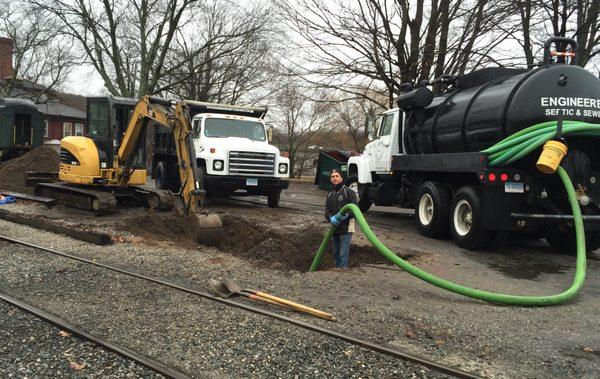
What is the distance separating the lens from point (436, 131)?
1119cm

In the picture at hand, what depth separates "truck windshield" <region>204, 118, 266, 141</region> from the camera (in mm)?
15312

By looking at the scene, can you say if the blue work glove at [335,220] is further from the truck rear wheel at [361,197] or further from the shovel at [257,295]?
the truck rear wheel at [361,197]

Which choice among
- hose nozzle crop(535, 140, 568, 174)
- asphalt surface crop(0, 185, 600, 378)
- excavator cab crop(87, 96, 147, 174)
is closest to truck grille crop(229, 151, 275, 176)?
excavator cab crop(87, 96, 147, 174)

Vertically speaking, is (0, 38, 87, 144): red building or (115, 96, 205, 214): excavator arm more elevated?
(0, 38, 87, 144): red building

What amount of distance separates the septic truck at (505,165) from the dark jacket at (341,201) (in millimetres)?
2599

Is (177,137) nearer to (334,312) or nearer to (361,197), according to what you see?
(334,312)

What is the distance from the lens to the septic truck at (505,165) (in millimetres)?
8898

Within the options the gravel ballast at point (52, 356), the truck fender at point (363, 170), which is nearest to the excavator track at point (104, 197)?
the truck fender at point (363, 170)

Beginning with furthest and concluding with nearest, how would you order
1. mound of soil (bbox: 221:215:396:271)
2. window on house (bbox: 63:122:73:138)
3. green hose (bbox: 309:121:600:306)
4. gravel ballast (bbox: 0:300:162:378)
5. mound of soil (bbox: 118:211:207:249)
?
window on house (bbox: 63:122:73:138) → mound of soil (bbox: 118:211:207:249) → mound of soil (bbox: 221:215:396:271) → green hose (bbox: 309:121:600:306) → gravel ballast (bbox: 0:300:162:378)

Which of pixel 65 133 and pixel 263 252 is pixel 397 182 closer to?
pixel 263 252

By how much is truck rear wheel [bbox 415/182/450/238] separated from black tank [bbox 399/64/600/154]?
2.83 feet

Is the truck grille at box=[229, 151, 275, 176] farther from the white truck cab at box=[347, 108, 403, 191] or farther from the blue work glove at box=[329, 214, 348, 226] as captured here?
the blue work glove at box=[329, 214, 348, 226]

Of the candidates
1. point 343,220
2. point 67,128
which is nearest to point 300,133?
point 67,128

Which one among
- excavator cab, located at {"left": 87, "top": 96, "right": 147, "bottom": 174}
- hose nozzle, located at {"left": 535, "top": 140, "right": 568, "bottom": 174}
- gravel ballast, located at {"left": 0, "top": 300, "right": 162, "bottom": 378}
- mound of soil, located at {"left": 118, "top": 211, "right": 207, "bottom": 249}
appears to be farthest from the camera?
excavator cab, located at {"left": 87, "top": 96, "right": 147, "bottom": 174}
